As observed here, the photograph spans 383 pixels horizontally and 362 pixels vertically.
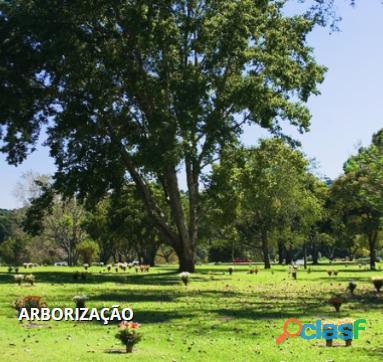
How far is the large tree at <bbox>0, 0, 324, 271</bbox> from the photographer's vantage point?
34594 millimetres

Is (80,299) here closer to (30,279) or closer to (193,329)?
(193,329)

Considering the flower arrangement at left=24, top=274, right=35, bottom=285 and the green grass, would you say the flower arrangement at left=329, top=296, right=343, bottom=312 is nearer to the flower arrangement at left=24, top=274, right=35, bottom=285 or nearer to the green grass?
the green grass

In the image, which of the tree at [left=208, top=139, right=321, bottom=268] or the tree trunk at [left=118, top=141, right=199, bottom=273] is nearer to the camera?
the tree trunk at [left=118, top=141, right=199, bottom=273]

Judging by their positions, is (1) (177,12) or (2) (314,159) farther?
(2) (314,159)

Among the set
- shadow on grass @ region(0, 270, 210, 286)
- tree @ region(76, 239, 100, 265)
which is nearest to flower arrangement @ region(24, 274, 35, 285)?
shadow on grass @ region(0, 270, 210, 286)

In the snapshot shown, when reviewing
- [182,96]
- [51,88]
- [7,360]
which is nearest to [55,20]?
[51,88]

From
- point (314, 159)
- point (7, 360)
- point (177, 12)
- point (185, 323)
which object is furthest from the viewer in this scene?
point (314, 159)

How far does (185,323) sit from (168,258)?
115 metres

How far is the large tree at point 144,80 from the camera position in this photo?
34.6 m

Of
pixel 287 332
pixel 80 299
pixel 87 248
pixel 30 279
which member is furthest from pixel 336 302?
pixel 87 248

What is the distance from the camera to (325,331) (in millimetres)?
13773

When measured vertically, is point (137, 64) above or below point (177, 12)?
below

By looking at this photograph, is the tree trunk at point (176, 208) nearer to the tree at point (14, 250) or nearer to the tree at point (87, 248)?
the tree at point (87, 248)

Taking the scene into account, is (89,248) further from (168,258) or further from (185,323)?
(185,323)
